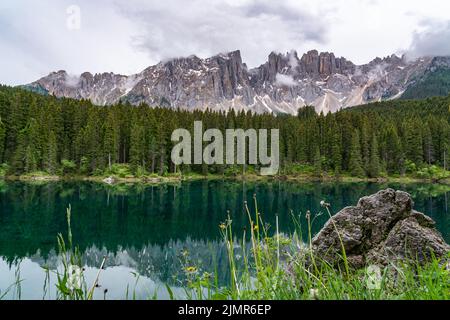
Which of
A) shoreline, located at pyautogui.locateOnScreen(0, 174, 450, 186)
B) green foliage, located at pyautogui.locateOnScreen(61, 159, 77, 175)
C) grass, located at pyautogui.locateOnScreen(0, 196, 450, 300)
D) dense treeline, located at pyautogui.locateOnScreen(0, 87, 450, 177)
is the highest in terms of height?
dense treeline, located at pyautogui.locateOnScreen(0, 87, 450, 177)

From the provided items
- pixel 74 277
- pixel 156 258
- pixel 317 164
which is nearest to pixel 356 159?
pixel 317 164

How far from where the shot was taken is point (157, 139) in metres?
78.1

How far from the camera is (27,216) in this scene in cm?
2788

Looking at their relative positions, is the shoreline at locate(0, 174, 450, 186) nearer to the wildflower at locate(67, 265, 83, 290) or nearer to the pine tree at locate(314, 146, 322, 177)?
the pine tree at locate(314, 146, 322, 177)

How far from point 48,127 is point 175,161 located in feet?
83.2

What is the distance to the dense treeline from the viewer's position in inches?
2785

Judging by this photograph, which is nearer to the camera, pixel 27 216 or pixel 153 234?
pixel 153 234

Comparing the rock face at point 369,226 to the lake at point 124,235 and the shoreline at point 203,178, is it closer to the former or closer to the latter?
the lake at point 124,235

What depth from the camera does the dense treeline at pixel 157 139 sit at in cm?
7075

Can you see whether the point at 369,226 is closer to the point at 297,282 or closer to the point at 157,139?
the point at 297,282

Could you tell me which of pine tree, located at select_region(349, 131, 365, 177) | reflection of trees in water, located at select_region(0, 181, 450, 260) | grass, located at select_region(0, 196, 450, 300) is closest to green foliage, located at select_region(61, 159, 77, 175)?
reflection of trees in water, located at select_region(0, 181, 450, 260)

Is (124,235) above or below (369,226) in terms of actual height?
below
